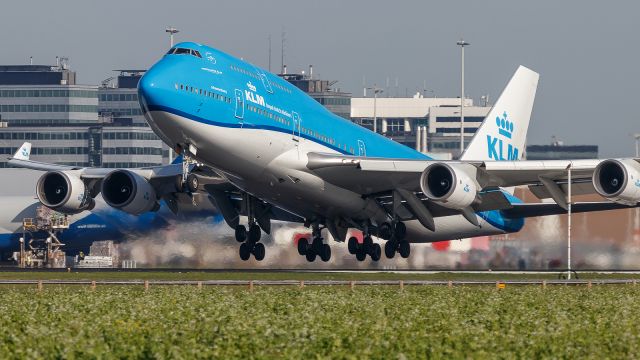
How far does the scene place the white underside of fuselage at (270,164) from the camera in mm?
45281

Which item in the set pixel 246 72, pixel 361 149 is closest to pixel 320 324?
pixel 246 72

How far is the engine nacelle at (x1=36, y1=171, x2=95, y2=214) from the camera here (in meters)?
55.0

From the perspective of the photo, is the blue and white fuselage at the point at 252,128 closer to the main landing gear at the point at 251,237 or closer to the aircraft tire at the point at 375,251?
the aircraft tire at the point at 375,251

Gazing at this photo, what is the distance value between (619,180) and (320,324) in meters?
23.2

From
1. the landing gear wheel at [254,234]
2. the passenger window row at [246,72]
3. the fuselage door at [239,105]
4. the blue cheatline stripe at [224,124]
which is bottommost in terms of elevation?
the landing gear wheel at [254,234]

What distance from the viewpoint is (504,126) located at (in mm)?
64812

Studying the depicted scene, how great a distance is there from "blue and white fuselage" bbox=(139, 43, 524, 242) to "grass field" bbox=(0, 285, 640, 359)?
5.56 metres

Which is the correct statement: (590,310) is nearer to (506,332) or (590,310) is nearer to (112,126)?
(506,332)

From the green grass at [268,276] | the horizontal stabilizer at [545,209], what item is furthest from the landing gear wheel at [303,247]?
the horizontal stabilizer at [545,209]

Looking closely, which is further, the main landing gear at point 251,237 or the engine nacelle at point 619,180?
the main landing gear at point 251,237

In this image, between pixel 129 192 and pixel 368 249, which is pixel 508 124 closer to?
pixel 368 249

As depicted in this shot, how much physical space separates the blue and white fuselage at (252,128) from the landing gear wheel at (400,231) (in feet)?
2.87

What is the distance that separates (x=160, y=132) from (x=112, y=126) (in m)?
156

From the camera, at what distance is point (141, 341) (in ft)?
88.2
